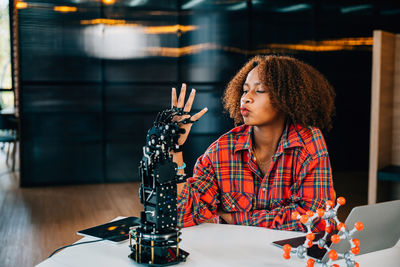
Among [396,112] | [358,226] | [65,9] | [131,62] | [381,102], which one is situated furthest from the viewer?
[131,62]

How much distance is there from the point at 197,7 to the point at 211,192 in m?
4.09

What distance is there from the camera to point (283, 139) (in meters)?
1.78

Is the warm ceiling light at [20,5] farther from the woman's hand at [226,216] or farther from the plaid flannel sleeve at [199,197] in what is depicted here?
the woman's hand at [226,216]

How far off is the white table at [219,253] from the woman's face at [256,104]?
1.58 ft

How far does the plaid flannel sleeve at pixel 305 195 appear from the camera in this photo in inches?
64.7

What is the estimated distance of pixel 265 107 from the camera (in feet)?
5.89

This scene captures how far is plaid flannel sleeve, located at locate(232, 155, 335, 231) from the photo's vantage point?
1.64 meters

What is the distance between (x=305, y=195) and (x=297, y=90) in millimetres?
441

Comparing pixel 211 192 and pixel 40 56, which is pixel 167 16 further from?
pixel 211 192

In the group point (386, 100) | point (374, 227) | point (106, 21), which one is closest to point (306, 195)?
point (374, 227)

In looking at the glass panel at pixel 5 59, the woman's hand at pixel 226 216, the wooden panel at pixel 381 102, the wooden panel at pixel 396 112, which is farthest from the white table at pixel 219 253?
the glass panel at pixel 5 59

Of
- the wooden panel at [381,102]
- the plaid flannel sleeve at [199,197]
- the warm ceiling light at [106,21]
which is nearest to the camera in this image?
the plaid flannel sleeve at [199,197]

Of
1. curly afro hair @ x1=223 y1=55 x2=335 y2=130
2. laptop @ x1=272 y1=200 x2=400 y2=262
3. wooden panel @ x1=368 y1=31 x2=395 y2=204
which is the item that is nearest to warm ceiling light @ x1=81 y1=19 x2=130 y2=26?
wooden panel @ x1=368 y1=31 x2=395 y2=204

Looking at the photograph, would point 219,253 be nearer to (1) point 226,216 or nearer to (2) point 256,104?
(1) point 226,216
